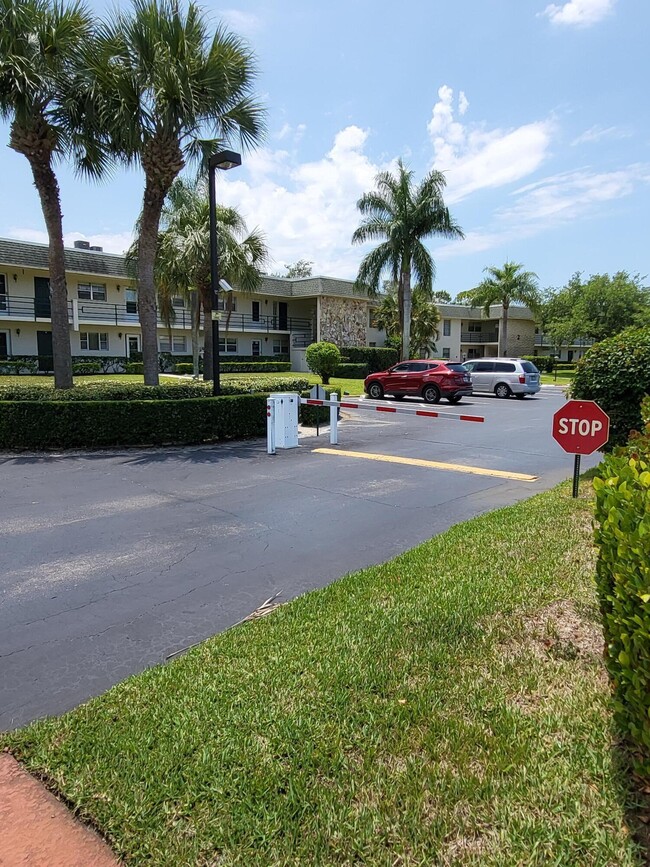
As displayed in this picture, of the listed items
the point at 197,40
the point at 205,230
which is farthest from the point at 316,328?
the point at 197,40

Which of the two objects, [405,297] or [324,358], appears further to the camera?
[405,297]

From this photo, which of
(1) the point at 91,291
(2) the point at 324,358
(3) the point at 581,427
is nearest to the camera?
(3) the point at 581,427

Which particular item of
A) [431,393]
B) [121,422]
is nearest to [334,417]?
[121,422]

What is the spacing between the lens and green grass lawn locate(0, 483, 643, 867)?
80.5 inches

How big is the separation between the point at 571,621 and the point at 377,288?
101 ft

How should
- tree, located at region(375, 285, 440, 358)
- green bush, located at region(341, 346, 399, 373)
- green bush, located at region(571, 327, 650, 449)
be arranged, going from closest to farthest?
green bush, located at region(571, 327, 650, 449)
green bush, located at region(341, 346, 399, 373)
tree, located at region(375, 285, 440, 358)

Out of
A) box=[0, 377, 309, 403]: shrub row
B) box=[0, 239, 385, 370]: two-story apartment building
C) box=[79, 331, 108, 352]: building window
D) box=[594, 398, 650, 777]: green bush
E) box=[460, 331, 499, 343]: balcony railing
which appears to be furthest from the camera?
box=[460, 331, 499, 343]: balcony railing

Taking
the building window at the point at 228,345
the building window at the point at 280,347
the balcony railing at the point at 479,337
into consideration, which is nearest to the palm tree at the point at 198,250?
the building window at the point at 228,345

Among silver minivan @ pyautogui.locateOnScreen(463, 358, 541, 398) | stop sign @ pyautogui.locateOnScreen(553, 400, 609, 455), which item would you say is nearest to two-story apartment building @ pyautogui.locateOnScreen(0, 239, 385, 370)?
silver minivan @ pyautogui.locateOnScreen(463, 358, 541, 398)

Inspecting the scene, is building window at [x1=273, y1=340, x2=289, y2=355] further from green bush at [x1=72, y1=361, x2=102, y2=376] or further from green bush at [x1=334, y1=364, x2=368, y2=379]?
green bush at [x1=72, y1=361, x2=102, y2=376]

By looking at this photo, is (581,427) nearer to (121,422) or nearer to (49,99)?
(121,422)

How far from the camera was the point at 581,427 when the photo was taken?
268 inches

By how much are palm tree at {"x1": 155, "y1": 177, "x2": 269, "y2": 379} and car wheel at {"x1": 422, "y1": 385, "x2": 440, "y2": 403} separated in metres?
8.65

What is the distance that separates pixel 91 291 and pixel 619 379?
107 ft
